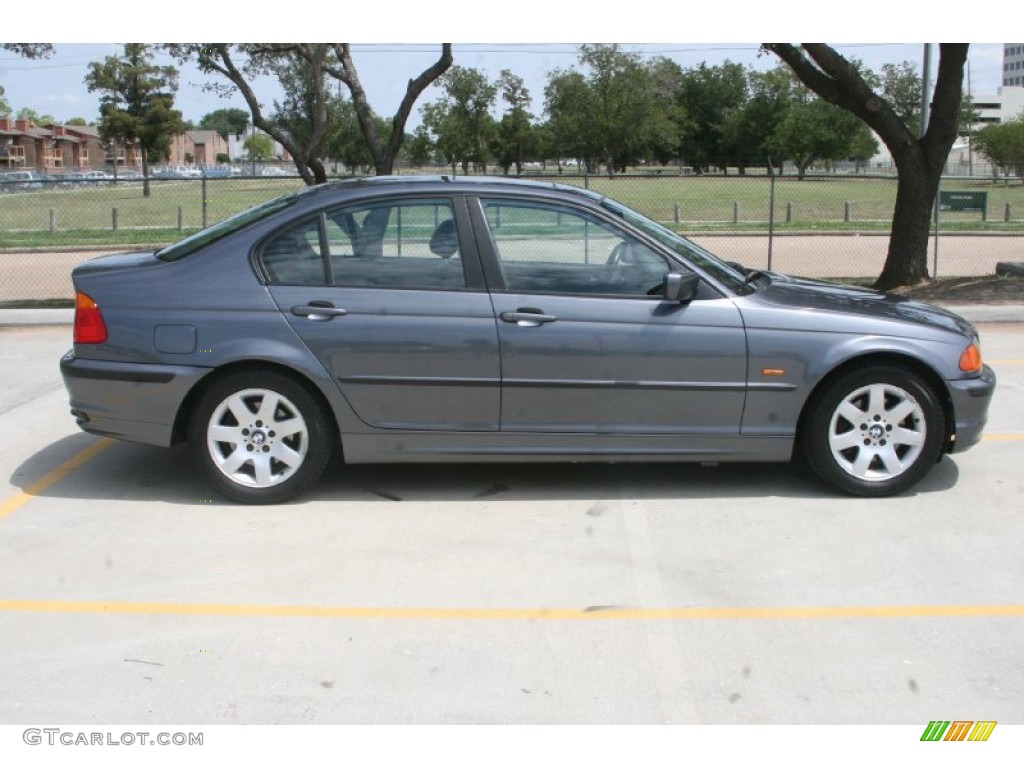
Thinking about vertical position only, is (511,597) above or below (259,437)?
below

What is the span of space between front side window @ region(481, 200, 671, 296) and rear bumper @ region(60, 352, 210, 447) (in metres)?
1.67

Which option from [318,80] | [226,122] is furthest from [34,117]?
[318,80]

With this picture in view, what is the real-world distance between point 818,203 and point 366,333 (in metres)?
33.1

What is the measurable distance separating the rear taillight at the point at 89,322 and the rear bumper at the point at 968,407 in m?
4.37

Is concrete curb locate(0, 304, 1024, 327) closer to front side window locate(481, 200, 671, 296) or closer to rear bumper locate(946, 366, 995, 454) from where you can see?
rear bumper locate(946, 366, 995, 454)

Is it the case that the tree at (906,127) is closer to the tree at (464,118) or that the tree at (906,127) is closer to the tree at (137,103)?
the tree at (464,118)

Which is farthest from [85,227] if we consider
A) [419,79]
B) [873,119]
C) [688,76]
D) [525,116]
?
[688,76]

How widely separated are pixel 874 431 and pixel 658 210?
25857mm

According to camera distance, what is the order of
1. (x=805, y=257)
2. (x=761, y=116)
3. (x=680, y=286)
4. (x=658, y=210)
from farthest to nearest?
1. (x=761, y=116)
2. (x=658, y=210)
3. (x=805, y=257)
4. (x=680, y=286)

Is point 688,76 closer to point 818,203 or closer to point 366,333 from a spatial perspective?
point 818,203

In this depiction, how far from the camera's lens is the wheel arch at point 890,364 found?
18.6 ft

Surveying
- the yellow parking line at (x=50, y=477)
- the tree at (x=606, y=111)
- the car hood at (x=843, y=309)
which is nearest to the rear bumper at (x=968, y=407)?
the car hood at (x=843, y=309)

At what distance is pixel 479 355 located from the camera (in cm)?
556

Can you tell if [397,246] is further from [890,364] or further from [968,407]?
[968,407]
